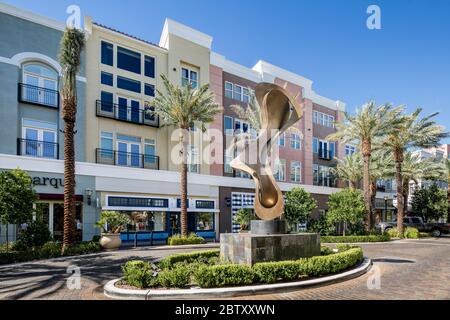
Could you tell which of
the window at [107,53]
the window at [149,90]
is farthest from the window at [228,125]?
the window at [107,53]

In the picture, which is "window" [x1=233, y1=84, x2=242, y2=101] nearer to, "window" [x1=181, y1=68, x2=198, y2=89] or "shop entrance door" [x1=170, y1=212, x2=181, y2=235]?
"window" [x1=181, y1=68, x2=198, y2=89]

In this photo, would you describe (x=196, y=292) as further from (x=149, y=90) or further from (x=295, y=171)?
(x=295, y=171)

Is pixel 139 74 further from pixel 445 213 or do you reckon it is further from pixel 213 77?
pixel 445 213

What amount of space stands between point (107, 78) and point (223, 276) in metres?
22.8

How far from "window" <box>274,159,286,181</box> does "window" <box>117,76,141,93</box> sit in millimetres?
18207

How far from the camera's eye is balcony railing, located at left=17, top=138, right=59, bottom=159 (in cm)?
2173

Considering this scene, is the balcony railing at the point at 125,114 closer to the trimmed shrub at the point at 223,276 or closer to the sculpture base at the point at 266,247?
the sculpture base at the point at 266,247

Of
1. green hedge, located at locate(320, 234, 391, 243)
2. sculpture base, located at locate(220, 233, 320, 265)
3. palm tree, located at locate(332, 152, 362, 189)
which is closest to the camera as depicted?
sculpture base, located at locate(220, 233, 320, 265)

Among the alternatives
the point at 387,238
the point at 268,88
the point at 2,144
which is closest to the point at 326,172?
the point at 387,238

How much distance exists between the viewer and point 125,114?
27.1m

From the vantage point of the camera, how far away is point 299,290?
894 cm

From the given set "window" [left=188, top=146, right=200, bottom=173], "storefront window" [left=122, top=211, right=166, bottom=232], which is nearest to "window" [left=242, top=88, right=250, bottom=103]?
"window" [left=188, top=146, right=200, bottom=173]

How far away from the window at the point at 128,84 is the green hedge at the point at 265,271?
73.6 feet

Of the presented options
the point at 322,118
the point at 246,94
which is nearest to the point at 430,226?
the point at 322,118
